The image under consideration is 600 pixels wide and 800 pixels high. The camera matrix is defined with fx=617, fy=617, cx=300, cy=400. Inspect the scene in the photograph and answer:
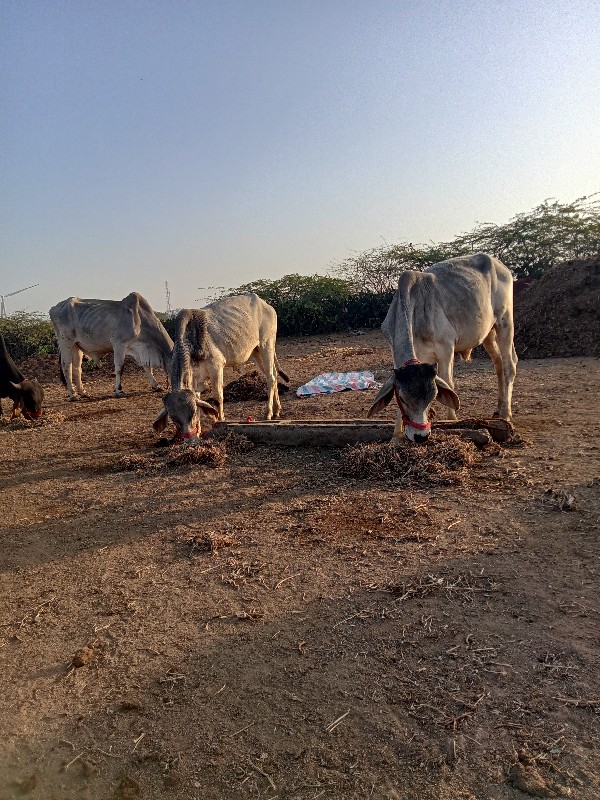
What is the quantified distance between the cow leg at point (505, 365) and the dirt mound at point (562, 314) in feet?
20.1

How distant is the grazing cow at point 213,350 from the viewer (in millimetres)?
6758

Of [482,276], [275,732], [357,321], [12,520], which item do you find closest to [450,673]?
[275,732]

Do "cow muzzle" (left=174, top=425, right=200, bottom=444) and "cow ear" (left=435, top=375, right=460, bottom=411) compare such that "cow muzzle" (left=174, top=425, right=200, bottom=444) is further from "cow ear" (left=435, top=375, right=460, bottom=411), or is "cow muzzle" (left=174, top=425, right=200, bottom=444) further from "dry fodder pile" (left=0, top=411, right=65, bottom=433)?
"dry fodder pile" (left=0, top=411, right=65, bottom=433)

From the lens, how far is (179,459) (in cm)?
643

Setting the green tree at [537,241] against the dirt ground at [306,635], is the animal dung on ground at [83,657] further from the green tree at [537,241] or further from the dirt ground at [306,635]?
the green tree at [537,241]

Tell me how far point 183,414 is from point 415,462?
2588 mm

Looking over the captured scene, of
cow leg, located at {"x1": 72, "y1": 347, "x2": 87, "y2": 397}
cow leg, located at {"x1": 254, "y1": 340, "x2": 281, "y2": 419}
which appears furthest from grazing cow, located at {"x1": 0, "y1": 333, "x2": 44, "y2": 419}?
cow leg, located at {"x1": 254, "y1": 340, "x2": 281, "y2": 419}

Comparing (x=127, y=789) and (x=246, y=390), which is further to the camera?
(x=246, y=390)

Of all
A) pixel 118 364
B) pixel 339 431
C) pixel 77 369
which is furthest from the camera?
pixel 77 369

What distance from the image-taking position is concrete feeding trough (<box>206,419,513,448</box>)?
247 inches

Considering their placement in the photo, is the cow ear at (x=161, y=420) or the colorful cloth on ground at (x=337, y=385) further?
the colorful cloth on ground at (x=337, y=385)

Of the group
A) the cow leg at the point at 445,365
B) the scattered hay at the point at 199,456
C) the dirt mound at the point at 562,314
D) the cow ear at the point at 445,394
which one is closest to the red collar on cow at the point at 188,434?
the scattered hay at the point at 199,456

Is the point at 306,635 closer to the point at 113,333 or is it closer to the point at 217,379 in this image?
the point at 217,379

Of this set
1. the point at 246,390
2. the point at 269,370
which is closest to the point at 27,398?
the point at 246,390
